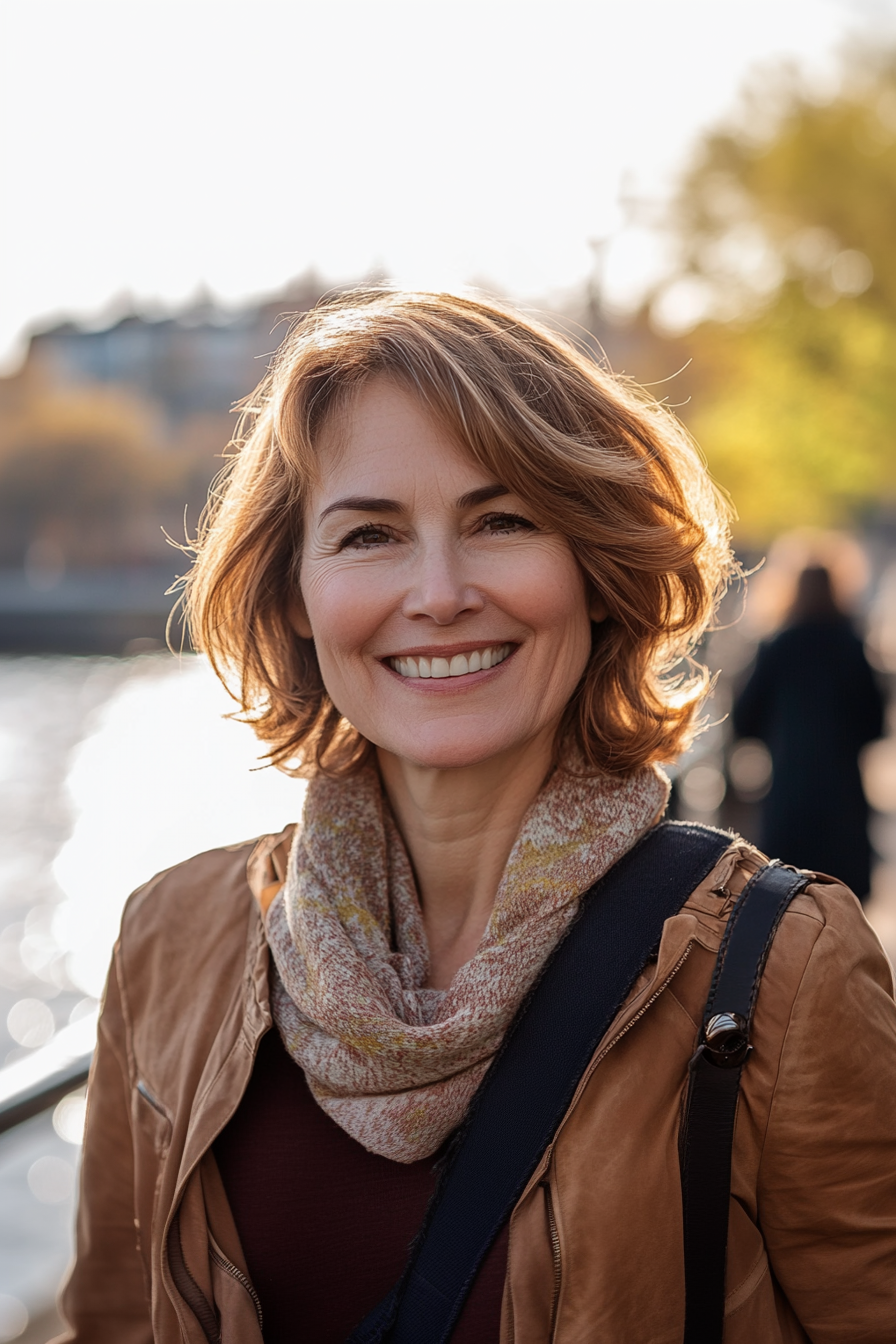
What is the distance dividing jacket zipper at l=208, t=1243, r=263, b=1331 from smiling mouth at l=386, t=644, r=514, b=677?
31.7 inches

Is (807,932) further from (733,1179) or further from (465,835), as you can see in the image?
(465,835)

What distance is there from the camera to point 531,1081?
1.62 meters

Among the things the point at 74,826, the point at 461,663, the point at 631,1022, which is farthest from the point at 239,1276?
the point at 74,826

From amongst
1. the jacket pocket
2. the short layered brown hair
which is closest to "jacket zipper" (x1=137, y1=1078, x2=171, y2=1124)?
the jacket pocket

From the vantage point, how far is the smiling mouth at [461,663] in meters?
1.78

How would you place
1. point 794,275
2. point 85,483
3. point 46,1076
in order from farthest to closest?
point 85,483 < point 794,275 < point 46,1076

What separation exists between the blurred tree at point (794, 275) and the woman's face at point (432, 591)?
2141 centimetres

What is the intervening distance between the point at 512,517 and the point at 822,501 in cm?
2398

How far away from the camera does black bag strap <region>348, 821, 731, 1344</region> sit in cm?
157

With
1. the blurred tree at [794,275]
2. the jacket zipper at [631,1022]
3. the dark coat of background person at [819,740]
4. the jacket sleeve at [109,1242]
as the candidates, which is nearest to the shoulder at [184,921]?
the jacket sleeve at [109,1242]

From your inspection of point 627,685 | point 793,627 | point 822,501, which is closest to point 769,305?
point 822,501

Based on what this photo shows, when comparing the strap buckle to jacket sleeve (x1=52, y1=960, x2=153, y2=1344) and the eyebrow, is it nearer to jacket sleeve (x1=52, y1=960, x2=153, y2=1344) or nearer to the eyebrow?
the eyebrow

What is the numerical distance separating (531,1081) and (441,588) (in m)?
0.63

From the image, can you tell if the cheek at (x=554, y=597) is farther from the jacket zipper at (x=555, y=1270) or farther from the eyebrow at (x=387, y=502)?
the jacket zipper at (x=555, y=1270)
